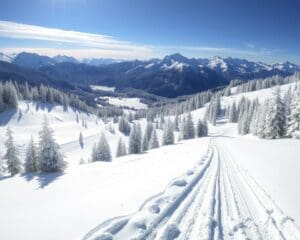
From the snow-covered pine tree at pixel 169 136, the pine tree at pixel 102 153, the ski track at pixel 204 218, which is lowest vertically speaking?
the pine tree at pixel 102 153

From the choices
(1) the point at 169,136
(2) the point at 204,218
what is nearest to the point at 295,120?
(1) the point at 169,136

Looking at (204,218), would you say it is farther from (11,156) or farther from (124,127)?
(124,127)

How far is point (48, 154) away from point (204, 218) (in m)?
24.1

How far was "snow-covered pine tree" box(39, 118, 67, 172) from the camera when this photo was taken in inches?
1006

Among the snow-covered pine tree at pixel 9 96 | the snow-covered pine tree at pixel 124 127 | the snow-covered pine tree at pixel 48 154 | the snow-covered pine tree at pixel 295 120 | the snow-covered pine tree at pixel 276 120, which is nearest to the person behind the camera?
the snow-covered pine tree at pixel 48 154

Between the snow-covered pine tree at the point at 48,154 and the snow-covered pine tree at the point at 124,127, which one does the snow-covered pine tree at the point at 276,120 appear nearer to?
the snow-covered pine tree at the point at 48,154

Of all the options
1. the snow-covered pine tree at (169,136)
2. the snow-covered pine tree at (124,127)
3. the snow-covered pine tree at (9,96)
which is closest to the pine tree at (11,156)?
the snow-covered pine tree at (169,136)

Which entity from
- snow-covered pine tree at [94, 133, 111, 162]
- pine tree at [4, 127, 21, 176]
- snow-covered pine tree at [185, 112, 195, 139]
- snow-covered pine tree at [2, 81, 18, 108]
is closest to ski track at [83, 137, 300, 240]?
pine tree at [4, 127, 21, 176]

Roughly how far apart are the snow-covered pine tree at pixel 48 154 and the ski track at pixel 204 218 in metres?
20.4

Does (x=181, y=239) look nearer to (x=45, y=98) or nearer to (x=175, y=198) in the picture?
(x=175, y=198)

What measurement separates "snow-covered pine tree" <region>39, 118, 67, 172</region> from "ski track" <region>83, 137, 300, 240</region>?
2039 cm

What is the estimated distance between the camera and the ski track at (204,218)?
6094 millimetres

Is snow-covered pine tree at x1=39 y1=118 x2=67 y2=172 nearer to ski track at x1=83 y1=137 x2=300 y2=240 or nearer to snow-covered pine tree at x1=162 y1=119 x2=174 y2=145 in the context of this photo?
ski track at x1=83 y1=137 x2=300 y2=240

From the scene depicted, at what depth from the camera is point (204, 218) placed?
6922 millimetres
